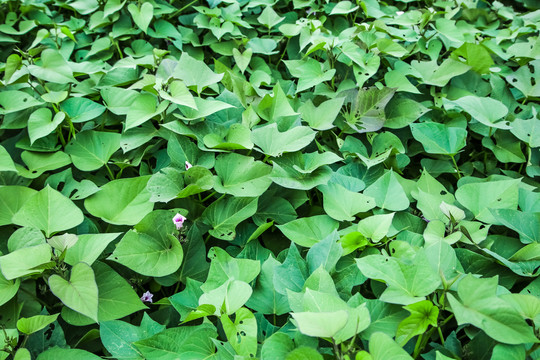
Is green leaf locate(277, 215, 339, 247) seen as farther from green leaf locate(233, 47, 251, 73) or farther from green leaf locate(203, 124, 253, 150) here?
green leaf locate(233, 47, 251, 73)

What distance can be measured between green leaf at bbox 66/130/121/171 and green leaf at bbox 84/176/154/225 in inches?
6.6

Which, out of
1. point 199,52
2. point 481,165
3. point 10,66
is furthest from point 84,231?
point 481,165

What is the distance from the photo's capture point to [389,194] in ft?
4.04

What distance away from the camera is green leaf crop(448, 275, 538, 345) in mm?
791

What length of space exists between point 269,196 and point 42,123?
81 cm

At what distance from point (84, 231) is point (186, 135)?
0.41 metres

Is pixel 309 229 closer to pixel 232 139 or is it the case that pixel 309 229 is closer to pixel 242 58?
pixel 232 139

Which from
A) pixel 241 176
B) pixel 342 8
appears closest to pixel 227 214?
pixel 241 176

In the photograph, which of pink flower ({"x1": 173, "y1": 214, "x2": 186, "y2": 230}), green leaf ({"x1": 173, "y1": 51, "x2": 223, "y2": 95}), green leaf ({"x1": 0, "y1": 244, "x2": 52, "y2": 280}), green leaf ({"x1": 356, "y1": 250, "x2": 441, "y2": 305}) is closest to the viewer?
green leaf ({"x1": 356, "y1": 250, "x2": 441, "y2": 305})

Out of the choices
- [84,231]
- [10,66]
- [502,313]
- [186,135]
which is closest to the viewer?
[502,313]

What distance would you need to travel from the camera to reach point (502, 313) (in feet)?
2.63

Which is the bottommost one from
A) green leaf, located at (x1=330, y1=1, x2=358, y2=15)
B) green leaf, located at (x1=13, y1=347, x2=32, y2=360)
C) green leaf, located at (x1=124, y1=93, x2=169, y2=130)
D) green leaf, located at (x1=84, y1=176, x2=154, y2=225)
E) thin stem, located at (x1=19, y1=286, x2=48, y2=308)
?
thin stem, located at (x1=19, y1=286, x2=48, y2=308)

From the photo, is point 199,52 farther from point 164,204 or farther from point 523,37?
point 523,37

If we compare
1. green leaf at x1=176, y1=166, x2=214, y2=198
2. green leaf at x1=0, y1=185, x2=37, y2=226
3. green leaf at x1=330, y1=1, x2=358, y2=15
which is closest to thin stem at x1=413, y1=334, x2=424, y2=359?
green leaf at x1=176, y1=166, x2=214, y2=198
